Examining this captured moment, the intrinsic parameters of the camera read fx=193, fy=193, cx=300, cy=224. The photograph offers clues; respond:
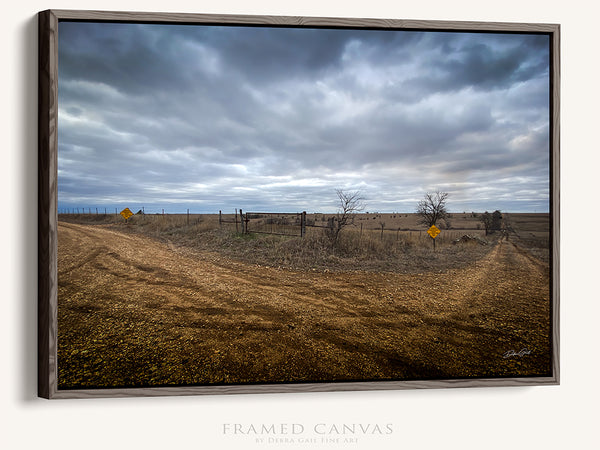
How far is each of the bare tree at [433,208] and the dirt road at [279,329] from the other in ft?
2.07

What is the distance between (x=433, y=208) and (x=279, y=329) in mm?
1903

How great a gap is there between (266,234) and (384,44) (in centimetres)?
Answer: 456

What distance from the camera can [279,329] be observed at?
1.59 metres

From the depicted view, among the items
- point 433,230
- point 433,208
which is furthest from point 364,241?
point 433,208

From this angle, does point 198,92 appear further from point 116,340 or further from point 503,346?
point 503,346

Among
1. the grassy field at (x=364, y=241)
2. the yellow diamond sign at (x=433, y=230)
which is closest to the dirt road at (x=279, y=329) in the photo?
the grassy field at (x=364, y=241)

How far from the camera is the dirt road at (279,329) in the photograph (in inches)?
53.0

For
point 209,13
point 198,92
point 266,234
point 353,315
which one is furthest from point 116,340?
point 266,234

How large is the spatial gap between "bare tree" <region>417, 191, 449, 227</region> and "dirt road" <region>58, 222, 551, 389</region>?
0.63m
